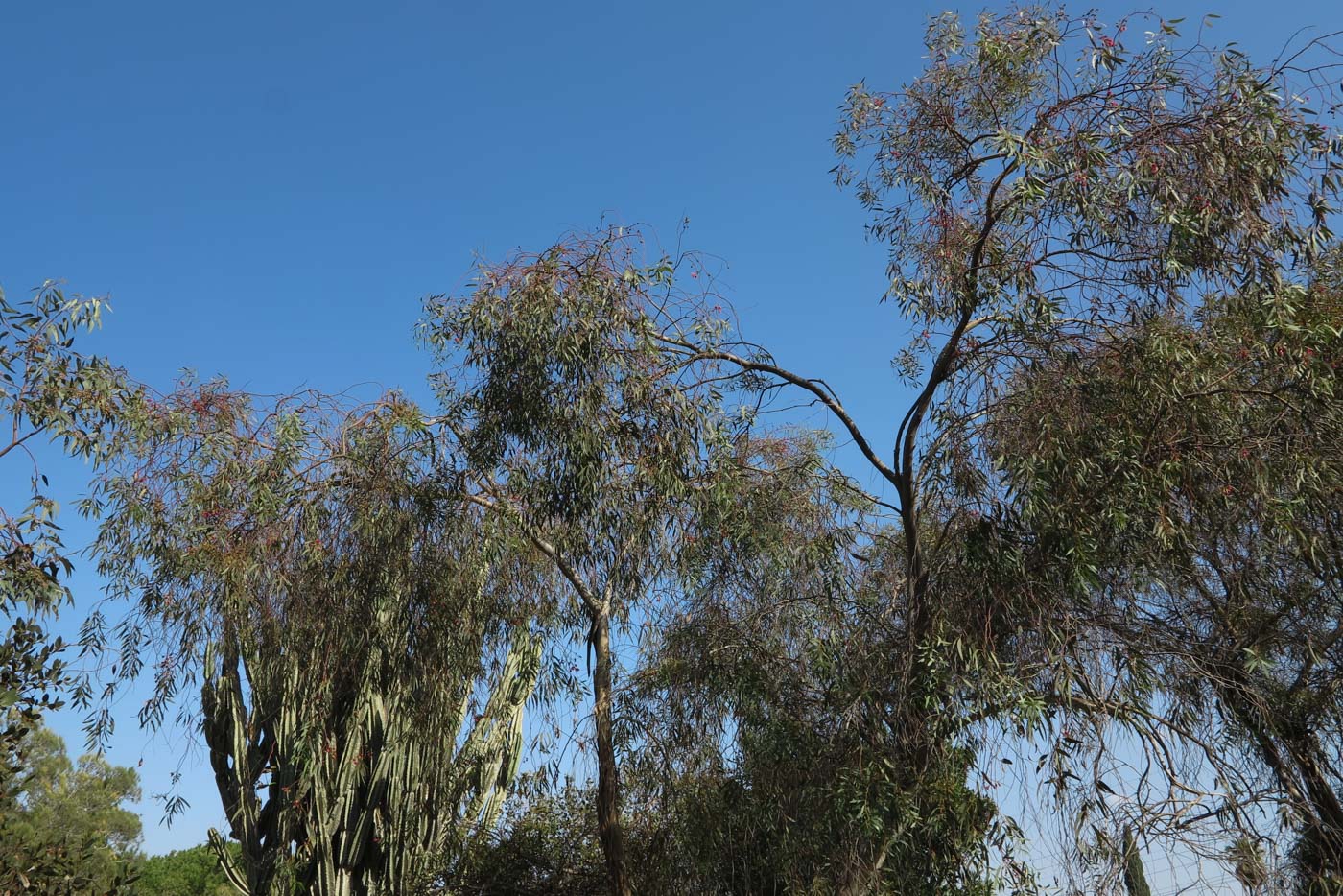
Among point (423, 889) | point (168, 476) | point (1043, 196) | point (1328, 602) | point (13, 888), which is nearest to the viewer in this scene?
point (13, 888)

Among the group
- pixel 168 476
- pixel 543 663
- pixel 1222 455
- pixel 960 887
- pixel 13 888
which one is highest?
pixel 168 476

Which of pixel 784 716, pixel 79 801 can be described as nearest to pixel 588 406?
pixel 784 716

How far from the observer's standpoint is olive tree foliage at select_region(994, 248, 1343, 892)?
242 inches

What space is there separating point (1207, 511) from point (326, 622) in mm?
6727

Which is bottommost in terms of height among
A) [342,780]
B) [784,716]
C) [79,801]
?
[784,716]

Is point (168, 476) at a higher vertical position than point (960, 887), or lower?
higher

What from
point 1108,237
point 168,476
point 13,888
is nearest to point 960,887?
point 1108,237

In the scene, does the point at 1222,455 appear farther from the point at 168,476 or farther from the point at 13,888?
the point at 168,476

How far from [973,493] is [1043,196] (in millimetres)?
1752

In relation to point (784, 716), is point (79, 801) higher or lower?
higher

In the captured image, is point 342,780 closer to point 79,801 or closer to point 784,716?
point 784,716

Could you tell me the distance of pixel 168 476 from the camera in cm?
1000

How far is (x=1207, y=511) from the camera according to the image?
6.57 meters

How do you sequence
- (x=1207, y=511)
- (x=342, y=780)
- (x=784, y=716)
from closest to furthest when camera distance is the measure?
(x=1207, y=511)
(x=784, y=716)
(x=342, y=780)
